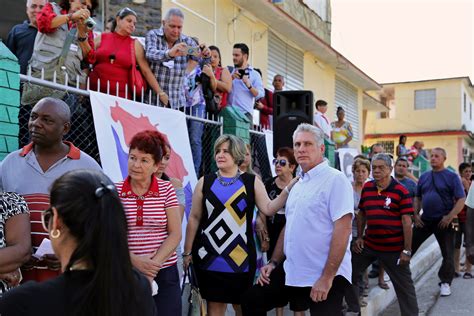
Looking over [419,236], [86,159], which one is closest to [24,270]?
[86,159]

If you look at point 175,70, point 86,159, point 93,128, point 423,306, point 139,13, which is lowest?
point 423,306

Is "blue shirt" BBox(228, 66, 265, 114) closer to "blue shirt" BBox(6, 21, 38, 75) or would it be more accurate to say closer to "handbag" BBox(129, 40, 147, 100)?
"handbag" BBox(129, 40, 147, 100)

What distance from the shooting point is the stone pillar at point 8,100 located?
3.79 meters

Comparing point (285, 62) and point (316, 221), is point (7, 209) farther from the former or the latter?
point (285, 62)

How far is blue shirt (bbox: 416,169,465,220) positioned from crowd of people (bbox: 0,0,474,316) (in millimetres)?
1333

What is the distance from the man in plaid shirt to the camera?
567cm

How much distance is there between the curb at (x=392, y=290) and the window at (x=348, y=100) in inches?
344

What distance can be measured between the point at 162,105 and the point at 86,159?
240 cm

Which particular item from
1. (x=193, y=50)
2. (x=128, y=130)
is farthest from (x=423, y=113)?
(x=128, y=130)

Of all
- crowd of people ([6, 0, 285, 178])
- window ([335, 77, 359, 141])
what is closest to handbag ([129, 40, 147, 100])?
crowd of people ([6, 0, 285, 178])

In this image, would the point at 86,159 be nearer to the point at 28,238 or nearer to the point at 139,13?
the point at 28,238

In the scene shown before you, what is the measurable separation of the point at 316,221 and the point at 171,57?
8.37 feet

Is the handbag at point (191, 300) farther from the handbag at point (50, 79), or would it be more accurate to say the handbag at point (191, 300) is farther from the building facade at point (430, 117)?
the building facade at point (430, 117)

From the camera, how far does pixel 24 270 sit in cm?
312
